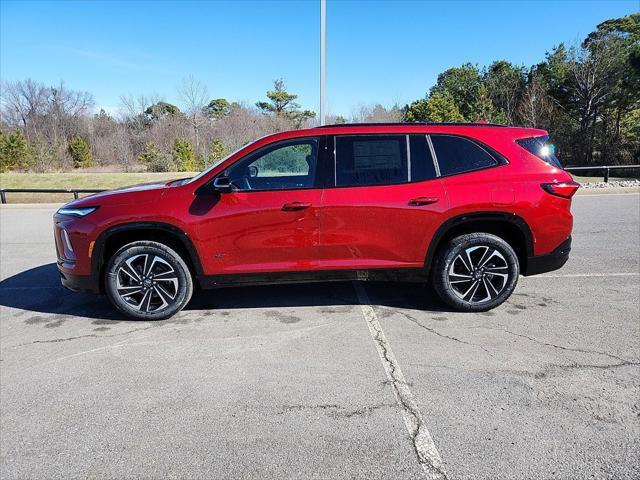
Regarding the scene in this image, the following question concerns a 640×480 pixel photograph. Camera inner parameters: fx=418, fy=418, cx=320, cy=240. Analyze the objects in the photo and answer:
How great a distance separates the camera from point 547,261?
4.19 m

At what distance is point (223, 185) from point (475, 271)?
8.48 ft

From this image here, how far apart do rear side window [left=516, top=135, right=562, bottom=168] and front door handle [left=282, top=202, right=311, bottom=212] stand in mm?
2204

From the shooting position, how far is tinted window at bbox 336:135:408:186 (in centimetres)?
404

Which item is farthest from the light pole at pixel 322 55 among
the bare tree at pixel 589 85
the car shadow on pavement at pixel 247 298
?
the bare tree at pixel 589 85

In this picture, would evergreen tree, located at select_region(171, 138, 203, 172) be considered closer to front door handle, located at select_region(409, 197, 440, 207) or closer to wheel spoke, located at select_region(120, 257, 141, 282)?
wheel spoke, located at select_region(120, 257, 141, 282)

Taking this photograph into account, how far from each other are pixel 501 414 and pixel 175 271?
304 centimetres

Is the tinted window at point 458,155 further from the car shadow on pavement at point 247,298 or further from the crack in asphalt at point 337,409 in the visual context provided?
the crack in asphalt at point 337,409

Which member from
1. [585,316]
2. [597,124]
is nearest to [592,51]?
[597,124]

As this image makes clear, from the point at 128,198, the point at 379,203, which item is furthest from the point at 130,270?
the point at 379,203

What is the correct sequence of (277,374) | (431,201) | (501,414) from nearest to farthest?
1. (501,414)
2. (277,374)
3. (431,201)

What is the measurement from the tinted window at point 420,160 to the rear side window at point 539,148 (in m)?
0.91

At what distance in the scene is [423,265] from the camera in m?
4.15

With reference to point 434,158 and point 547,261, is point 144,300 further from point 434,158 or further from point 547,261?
point 547,261

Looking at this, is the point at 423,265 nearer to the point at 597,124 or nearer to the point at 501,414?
the point at 501,414
